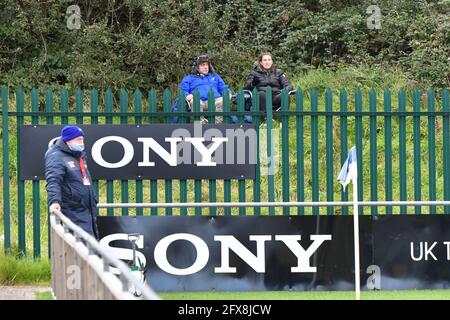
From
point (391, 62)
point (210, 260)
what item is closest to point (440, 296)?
point (210, 260)

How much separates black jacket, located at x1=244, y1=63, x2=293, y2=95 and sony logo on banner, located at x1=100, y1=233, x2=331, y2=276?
15.6 feet

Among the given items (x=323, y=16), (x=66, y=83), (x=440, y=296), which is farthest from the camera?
(x=323, y=16)

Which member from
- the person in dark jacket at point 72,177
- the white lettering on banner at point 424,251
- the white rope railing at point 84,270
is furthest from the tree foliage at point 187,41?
the white rope railing at point 84,270

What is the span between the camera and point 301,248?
43.3 ft

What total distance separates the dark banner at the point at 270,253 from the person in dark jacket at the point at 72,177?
1.32 metres

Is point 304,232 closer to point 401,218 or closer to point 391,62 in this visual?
point 401,218

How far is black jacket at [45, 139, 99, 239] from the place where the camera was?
38.7 ft

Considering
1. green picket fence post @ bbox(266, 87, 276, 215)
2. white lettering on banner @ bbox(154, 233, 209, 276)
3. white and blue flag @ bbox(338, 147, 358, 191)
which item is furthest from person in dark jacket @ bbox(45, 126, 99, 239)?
white and blue flag @ bbox(338, 147, 358, 191)

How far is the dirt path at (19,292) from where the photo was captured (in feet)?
38.7

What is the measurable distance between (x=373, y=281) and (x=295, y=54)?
434 inches

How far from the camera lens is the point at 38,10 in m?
22.5

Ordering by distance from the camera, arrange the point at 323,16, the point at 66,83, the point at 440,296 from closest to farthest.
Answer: the point at 440,296
the point at 66,83
the point at 323,16

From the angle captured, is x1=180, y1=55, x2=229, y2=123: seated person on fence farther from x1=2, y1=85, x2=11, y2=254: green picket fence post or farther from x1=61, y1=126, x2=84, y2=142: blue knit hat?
x1=61, y1=126, x2=84, y2=142: blue knit hat

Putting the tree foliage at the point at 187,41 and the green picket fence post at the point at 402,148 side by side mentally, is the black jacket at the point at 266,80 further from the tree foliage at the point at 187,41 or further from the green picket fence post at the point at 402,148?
the tree foliage at the point at 187,41
